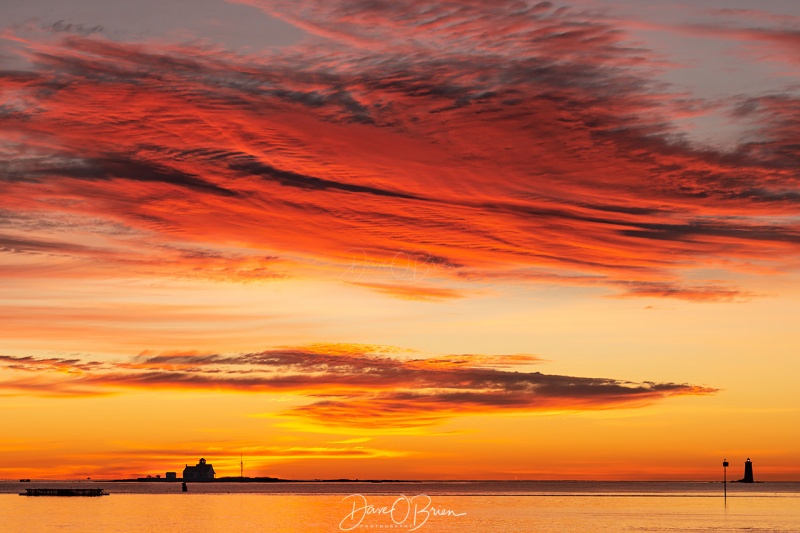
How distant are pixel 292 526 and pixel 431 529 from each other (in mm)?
21520

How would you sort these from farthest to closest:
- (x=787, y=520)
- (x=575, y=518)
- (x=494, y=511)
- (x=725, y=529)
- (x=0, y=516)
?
(x=494, y=511) < (x=0, y=516) < (x=575, y=518) < (x=787, y=520) < (x=725, y=529)

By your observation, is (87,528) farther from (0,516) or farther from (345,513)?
(345,513)

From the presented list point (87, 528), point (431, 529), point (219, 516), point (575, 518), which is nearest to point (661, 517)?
point (575, 518)

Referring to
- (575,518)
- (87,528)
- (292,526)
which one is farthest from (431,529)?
(87,528)

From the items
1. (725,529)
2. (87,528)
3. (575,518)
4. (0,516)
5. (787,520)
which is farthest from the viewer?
(0,516)

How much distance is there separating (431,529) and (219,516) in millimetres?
51219

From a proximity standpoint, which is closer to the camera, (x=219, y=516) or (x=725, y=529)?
(x=725, y=529)

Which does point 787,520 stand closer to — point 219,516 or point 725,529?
point 725,529

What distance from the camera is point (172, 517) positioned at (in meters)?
173

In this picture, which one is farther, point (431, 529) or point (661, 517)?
point (661, 517)

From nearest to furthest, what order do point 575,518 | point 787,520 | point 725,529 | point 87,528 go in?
point 725,529 < point 87,528 < point 787,520 < point 575,518

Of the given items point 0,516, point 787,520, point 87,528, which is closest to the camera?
point 87,528

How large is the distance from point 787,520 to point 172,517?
331 ft

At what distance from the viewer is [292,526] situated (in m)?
145
